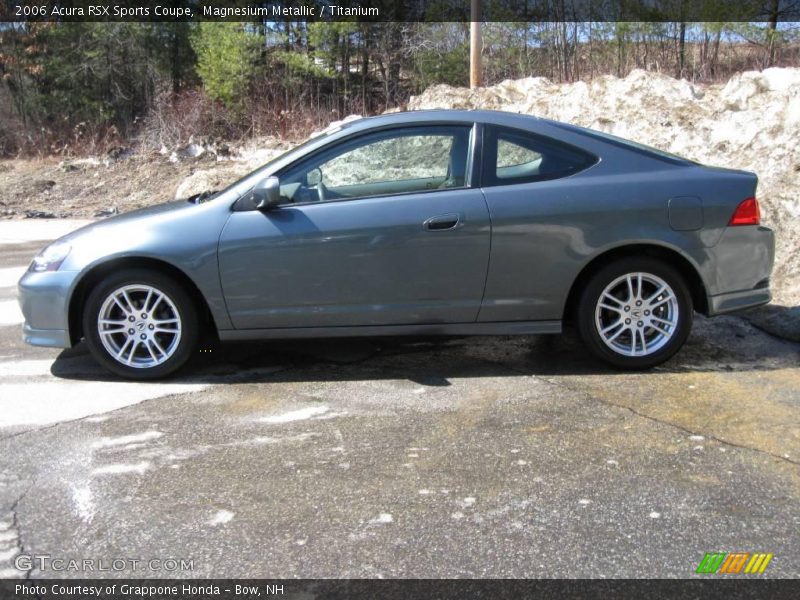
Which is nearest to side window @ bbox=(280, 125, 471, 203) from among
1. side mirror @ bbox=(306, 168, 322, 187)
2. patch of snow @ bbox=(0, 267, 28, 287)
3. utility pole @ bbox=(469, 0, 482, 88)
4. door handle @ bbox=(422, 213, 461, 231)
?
side mirror @ bbox=(306, 168, 322, 187)

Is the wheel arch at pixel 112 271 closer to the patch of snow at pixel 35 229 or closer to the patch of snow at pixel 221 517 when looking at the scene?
the patch of snow at pixel 221 517

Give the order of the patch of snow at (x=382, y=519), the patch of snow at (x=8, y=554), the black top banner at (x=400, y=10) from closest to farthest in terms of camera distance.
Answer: the patch of snow at (x=8, y=554) → the patch of snow at (x=382, y=519) → the black top banner at (x=400, y=10)

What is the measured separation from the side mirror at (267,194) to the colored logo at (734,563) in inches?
128

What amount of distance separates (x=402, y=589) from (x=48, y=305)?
11.2ft

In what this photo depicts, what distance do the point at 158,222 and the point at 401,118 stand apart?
175cm

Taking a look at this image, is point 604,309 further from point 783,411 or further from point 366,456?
point 366,456

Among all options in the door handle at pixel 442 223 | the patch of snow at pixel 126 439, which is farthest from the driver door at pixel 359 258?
the patch of snow at pixel 126 439

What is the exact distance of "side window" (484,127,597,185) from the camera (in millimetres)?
5070

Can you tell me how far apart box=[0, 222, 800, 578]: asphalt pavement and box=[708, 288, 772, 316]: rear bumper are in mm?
418

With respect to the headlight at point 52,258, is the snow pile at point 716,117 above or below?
above

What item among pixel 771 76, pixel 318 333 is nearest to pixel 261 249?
pixel 318 333

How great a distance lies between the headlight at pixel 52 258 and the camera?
16.8 feet

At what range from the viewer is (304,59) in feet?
65.6

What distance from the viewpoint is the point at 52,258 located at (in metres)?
5.14
